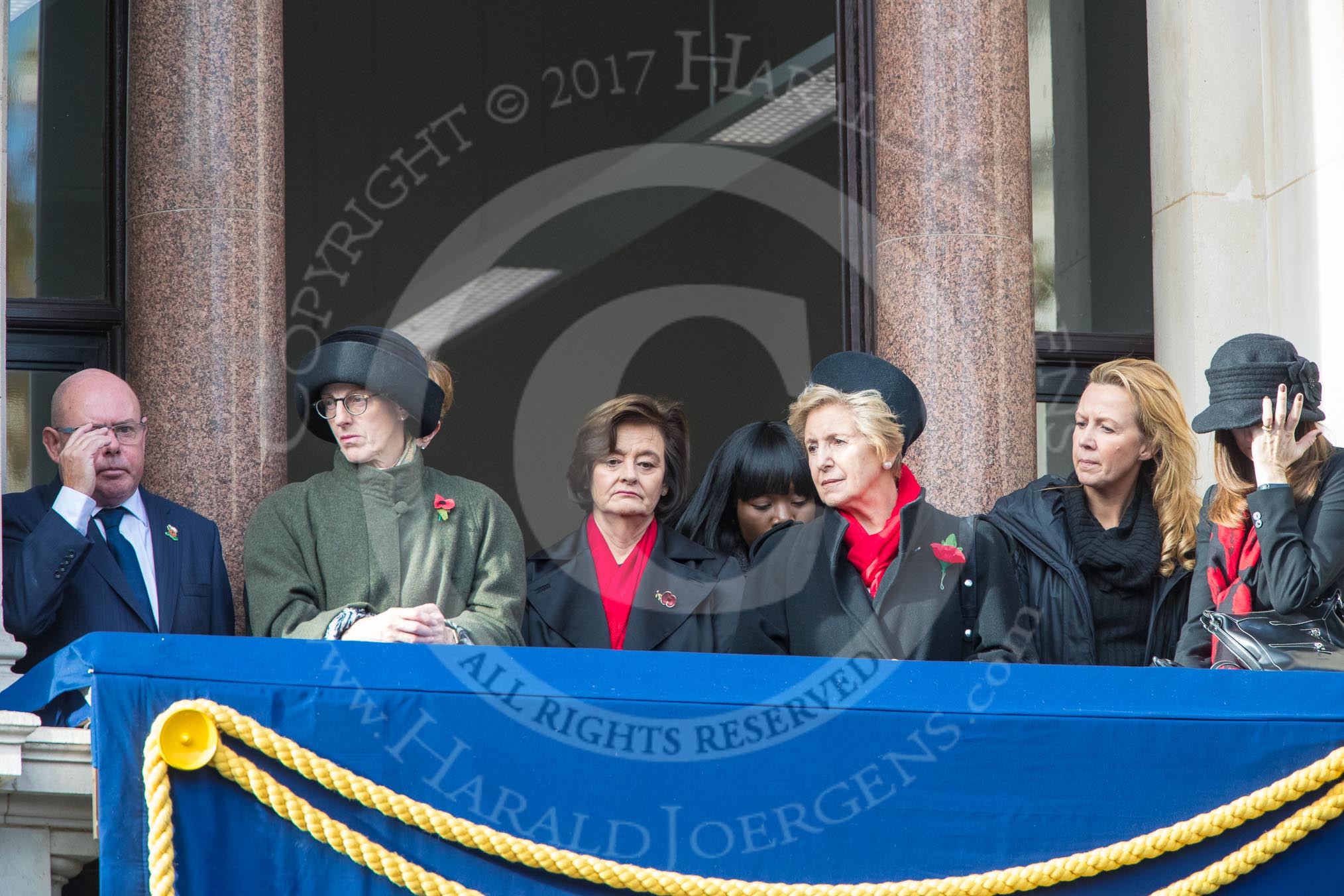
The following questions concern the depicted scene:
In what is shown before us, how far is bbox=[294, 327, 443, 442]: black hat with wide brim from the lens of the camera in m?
5.53

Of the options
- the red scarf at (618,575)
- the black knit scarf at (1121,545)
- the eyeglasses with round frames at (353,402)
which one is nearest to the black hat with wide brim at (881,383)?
the black knit scarf at (1121,545)

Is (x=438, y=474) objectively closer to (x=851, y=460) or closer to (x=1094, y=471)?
(x=851, y=460)

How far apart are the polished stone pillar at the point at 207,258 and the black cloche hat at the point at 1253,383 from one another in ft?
11.0

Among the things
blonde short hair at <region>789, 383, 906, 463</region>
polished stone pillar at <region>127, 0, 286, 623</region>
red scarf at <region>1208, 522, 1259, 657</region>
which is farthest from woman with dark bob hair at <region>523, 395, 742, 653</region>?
red scarf at <region>1208, 522, 1259, 657</region>

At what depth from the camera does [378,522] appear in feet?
18.2

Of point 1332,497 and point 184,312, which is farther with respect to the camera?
point 184,312

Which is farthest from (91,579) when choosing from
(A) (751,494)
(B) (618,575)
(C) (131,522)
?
(A) (751,494)

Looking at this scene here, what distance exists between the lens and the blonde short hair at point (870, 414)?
5520mm

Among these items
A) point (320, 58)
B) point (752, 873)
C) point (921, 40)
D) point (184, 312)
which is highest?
point (320, 58)

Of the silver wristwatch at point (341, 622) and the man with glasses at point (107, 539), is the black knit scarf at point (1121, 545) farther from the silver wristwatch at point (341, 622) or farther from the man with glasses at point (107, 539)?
the man with glasses at point (107, 539)

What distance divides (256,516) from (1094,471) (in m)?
2.64

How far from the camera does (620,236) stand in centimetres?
1630

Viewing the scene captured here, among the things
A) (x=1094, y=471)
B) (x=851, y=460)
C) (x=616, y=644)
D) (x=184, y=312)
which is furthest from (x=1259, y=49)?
(x=184, y=312)

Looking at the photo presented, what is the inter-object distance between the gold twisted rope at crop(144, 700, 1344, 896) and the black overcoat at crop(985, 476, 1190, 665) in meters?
1.07
